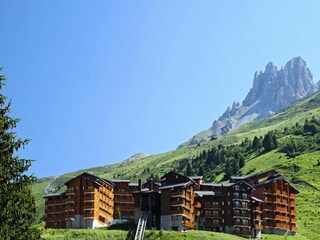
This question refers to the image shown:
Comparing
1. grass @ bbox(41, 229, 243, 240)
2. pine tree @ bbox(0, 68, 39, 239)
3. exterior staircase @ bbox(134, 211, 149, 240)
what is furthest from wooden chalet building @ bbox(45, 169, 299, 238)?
pine tree @ bbox(0, 68, 39, 239)

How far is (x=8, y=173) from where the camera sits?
44625mm

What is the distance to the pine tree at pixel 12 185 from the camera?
4356 centimetres

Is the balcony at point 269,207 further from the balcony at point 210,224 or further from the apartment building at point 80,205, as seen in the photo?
the apartment building at point 80,205

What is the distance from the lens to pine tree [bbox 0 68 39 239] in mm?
43562

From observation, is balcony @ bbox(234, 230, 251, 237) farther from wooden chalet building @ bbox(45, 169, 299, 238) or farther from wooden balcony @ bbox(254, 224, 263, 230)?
wooden balcony @ bbox(254, 224, 263, 230)

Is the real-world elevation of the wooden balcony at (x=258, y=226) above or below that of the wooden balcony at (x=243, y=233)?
above

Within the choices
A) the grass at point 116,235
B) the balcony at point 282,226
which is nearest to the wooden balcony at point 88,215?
the grass at point 116,235

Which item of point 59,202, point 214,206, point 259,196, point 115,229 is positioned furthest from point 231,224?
point 59,202

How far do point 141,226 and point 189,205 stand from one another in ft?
69.4

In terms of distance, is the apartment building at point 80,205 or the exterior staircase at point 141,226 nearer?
the exterior staircase at point 141,226

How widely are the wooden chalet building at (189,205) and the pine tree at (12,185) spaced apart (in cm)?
9322

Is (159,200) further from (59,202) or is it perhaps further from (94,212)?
(59,202)

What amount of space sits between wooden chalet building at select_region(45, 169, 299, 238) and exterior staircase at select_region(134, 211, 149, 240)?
8.04 ft

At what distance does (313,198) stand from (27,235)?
155671 mm
